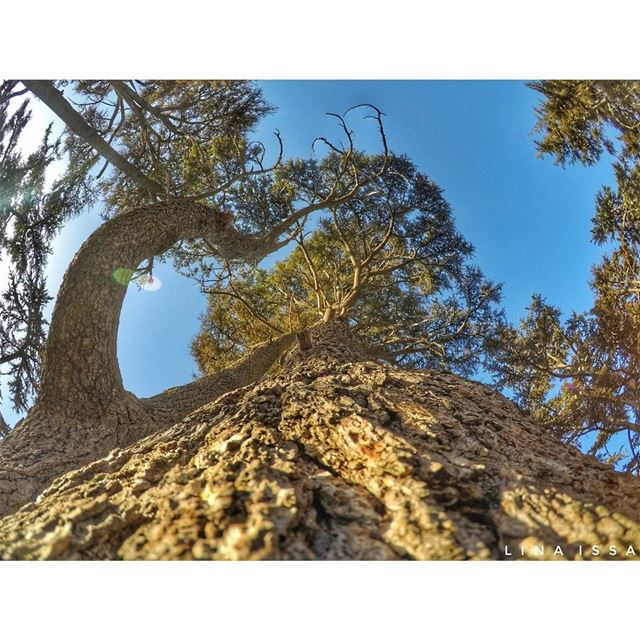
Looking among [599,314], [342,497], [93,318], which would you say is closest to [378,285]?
[599,314]

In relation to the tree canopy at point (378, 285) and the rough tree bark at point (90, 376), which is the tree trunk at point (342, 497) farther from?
the tree canopy at point (378, 285)

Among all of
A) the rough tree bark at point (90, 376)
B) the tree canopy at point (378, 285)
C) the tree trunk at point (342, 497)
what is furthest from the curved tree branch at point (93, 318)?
the tree canopy at point (378, 285)

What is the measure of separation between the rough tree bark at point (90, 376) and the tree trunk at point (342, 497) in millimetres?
487

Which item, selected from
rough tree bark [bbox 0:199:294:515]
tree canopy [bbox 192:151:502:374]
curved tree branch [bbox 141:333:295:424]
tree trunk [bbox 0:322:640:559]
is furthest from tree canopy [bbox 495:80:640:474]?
rough tree bark [bbox 0:199:294:515]

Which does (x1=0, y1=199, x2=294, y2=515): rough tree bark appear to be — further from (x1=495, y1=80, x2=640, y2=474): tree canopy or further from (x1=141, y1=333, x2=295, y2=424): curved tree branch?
(x1=495, y1=80, x2=640, y2=474): tree canopy

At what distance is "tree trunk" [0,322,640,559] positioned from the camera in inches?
27.5

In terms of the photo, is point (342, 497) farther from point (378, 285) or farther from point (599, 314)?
point (378, 285)

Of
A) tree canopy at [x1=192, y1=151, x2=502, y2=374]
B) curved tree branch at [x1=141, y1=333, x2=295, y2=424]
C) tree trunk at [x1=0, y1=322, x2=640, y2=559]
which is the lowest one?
tree trunk at [x1=0, y1=322, x2=640, y2=559]

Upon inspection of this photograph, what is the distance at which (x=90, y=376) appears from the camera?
5.33ft

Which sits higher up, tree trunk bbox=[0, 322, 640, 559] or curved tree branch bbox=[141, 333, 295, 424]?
curved tree branch bbox=[141, 333, 295, 424]

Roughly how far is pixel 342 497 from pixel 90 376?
1243 millimetres

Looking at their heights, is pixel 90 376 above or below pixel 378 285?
below

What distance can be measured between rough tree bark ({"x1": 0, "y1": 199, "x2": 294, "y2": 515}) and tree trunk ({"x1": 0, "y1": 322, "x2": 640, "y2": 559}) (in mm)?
487
